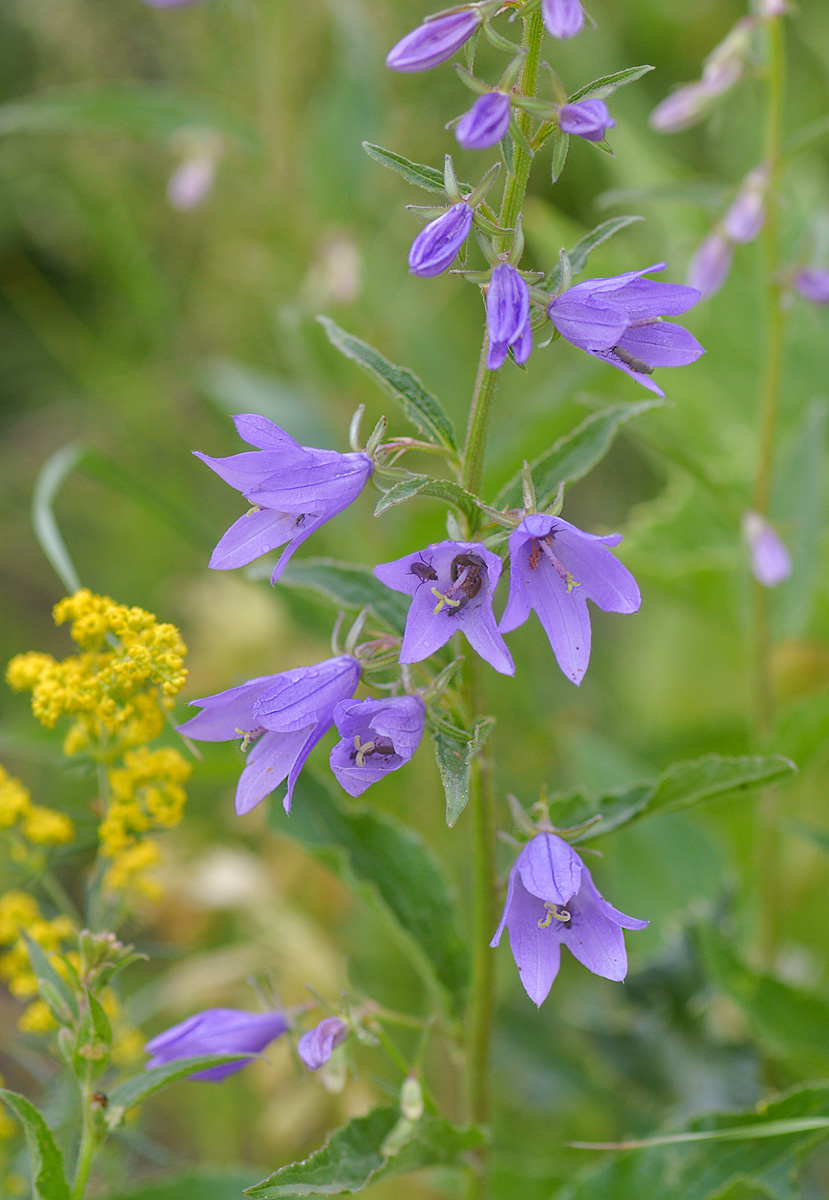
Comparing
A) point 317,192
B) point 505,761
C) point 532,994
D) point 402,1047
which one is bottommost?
point 402,1047

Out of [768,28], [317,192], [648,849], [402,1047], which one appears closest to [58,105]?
[317,192]

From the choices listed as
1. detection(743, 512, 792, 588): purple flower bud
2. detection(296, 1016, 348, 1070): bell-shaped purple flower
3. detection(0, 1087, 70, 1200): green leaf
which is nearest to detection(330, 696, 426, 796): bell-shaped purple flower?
detection(296, 1016, 348, 1070): bell-shaped purple flower

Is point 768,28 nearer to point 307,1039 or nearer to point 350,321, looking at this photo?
point 350,321

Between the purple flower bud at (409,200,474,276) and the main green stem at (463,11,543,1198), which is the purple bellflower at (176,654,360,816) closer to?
the main green stem at (463,11,543,1198)

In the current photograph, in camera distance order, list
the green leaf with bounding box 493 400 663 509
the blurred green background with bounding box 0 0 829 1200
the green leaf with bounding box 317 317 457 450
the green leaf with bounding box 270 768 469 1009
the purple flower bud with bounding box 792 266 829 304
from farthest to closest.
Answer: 1. the blurred green background with bounding box 0 0 829 1200
2. the purple flower bud with bounding box 792 266 829 304
3. the green leaf with bounding box 270 768 469 1009
4. the green leaf with bounding box 493 400 663 509
5. the green leaf with bounding box 317 317 457 450

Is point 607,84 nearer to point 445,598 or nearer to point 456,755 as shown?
point 445,598

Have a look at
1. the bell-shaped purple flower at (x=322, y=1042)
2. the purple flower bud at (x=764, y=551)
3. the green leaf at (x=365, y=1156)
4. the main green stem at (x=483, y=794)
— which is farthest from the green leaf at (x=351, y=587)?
the purple flower bud at (x=764, y=551)

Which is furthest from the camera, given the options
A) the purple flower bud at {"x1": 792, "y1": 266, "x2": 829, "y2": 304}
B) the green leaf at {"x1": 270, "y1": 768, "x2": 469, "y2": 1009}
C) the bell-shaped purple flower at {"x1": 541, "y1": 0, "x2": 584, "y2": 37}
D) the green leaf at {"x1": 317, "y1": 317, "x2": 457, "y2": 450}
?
the purple flower bud at {"x1": 792, "y1": 266, "x2": 829, "y2": 304}
